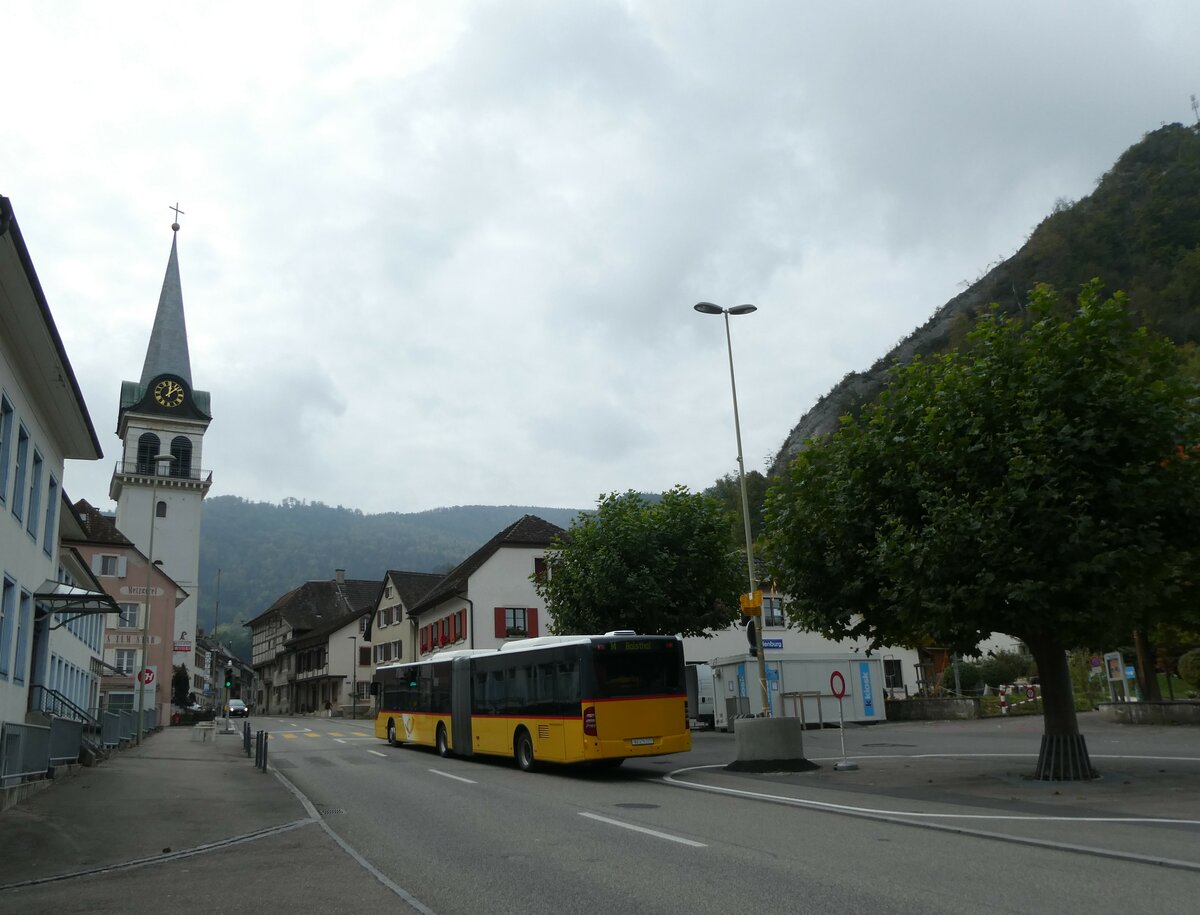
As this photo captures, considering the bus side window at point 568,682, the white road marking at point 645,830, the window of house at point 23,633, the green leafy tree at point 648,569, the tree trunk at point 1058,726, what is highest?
the green leafy tree at point 648,569

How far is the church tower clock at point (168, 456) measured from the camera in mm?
81500

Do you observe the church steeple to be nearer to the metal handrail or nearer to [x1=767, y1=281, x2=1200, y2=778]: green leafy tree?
the metal handrail

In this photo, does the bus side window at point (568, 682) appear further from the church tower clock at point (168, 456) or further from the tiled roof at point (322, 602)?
the tiled roof at point (322, 602)

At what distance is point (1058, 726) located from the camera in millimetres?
16016

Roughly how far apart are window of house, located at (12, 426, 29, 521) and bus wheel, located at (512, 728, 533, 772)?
11.0 m

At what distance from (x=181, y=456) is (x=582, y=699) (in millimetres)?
74140

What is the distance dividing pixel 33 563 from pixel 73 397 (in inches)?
143

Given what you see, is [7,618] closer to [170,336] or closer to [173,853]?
[173,853]

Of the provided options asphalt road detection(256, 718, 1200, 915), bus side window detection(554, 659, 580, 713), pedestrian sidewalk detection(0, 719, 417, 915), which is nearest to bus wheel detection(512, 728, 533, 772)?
asphalt road detection(256, 718, 1200, 915)

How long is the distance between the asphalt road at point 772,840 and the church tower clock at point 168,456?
218 feet

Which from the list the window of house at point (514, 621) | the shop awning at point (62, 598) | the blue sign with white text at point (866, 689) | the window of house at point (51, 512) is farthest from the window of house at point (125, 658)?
the blue sign with white text at point (866, 689)

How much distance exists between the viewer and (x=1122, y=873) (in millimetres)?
8547

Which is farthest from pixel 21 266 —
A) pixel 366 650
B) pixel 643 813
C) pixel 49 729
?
pixel 366 650

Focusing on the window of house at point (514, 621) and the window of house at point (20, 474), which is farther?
the window of house at point (514, 621)
